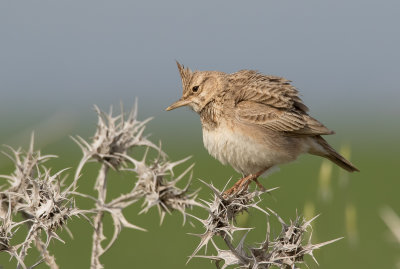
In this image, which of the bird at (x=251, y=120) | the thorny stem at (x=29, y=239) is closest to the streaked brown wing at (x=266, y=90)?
the bird at (x=251, y=120)

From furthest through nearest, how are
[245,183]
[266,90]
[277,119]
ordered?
[266,90] → [277,119] → [245,183]

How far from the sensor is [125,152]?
15.8 feet

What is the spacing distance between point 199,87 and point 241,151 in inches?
31.6

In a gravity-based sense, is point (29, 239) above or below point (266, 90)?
above

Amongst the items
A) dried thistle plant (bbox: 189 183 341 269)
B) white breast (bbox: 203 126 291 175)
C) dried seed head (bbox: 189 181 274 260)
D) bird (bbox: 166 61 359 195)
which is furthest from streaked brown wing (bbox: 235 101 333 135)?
dried thistle plant (bbox: 189 183 341 269)

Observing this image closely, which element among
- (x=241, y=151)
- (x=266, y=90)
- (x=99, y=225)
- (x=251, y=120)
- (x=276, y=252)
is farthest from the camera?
(x=266, y=90)

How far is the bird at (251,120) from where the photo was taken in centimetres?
614

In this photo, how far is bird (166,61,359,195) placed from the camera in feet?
20.2

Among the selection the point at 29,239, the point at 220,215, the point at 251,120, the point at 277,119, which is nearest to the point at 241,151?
the point at 251,120

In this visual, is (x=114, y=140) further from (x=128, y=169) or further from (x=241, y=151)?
(x=241, y=151)

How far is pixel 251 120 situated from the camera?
245 inches

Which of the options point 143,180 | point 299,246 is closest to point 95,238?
point 143,180

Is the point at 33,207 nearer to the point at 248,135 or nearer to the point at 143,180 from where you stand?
the point at 143,180

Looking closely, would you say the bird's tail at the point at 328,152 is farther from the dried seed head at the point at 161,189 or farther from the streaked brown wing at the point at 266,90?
the dried seed head at the point at 161,189
